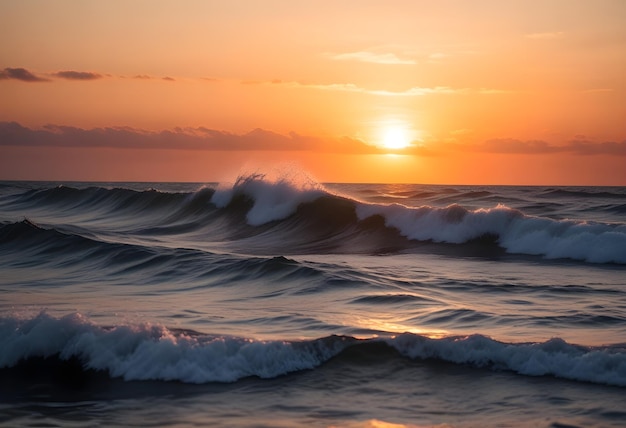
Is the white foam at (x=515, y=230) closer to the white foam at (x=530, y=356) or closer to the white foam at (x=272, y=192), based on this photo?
the white foam at (x=272, y=192)

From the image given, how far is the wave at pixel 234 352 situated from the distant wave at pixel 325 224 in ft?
33.9

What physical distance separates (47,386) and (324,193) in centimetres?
2016

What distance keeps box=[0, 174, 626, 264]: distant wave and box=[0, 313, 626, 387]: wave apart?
33.9 feet

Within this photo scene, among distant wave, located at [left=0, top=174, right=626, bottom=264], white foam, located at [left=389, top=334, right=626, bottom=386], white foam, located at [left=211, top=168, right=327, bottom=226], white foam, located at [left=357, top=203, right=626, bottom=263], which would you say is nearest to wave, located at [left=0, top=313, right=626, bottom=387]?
white foam, located at [left=389, top=334, right=626, bottom=386]

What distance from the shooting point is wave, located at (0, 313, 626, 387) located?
888 centimetres

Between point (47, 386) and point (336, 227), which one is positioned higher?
point (336, 227)

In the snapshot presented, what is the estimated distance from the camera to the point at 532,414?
7480mm

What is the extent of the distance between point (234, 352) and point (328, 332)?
1654 millimetres

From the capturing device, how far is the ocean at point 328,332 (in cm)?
790

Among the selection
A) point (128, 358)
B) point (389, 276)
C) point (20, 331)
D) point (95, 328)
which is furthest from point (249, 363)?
point (389, 276)

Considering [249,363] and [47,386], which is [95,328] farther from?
[249,363]

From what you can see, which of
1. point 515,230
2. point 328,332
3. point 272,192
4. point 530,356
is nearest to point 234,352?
point 328,332

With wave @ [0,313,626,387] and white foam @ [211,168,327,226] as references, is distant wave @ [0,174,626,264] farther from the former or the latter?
wave @ [0,313,626,387]

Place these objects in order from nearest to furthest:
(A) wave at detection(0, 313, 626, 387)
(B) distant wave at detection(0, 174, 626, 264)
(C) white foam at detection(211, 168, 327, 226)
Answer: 1. (A) wave at detection(0, 313, 626, 387)
2. (B) distant wave at detection(0, 174, 626, 264)
3. (C) white foam at detection(211, 168, 327, 226)
